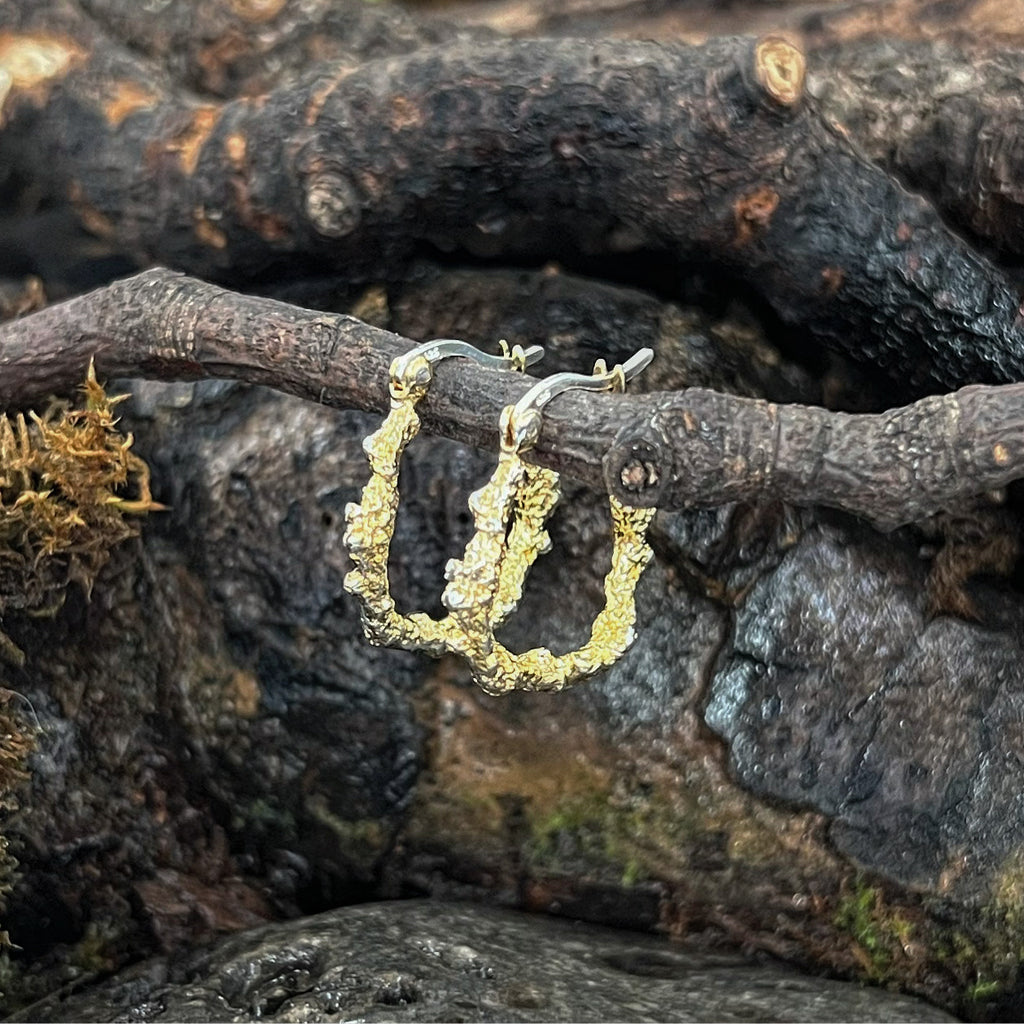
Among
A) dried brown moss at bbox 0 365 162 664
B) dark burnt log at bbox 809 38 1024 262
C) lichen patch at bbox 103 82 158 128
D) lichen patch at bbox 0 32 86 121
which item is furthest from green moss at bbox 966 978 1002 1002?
lichen patch at bbox 0 32 86 121

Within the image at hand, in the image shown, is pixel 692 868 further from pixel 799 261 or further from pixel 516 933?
pixel 799 261

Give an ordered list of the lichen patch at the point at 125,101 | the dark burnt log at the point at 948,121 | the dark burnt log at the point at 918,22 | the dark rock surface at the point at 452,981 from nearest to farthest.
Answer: the dark rock surface at the point at 452,981 → the dark burnt log at the point at 948,121 → the lichen patch at the point at 125,101 → the dark burnt log at the point at 918,22

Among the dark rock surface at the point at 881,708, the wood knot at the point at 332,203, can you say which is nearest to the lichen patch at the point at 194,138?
the wood knot at the point at 332,203

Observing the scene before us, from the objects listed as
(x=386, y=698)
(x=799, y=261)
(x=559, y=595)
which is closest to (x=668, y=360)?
(x=799, y=261)

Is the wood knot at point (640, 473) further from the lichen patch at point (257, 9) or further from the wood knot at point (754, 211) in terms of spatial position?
the lichen patch at point (257, 9)

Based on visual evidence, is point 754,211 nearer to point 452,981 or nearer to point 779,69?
point 779,69

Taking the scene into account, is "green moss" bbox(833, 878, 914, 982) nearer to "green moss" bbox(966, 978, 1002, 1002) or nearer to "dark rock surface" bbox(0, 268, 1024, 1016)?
"dark rock surface" bbox(0, 268, 1024, 1016)

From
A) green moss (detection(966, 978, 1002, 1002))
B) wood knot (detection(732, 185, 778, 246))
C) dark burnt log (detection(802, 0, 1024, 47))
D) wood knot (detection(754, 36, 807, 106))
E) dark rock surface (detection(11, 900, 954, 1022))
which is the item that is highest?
dark burnt log (detection(802, 0, 1024, 47))
